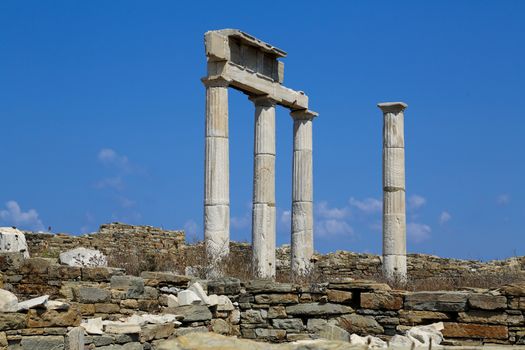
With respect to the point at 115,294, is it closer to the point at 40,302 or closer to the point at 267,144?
the point at 40,302

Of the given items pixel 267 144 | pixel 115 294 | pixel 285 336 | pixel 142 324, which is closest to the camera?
pixel 142 324

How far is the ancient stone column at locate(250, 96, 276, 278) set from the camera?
2272 cm

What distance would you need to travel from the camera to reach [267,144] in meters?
23.0

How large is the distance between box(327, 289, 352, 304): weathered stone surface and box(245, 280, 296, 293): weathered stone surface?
70cm

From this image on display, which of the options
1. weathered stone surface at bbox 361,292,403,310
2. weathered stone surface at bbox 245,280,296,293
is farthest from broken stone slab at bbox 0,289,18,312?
weathered stone surface at bbox 361,292,403,310

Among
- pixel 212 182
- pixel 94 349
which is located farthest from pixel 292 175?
pixel 94 349

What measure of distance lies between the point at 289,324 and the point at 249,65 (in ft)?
31.3

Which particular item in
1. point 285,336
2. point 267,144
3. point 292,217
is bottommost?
point 285,336

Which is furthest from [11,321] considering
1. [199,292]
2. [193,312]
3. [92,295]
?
[199,292]

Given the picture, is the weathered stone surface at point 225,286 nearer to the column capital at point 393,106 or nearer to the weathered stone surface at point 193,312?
the weathered stone surface at point 193,312

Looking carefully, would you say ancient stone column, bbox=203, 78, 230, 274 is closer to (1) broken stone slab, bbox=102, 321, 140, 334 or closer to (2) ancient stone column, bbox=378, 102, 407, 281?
(2) ancient stone column, bbox=378, 102, 407, 281

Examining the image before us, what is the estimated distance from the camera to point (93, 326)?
450 inches

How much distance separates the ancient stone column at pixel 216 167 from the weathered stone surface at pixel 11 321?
998 cm

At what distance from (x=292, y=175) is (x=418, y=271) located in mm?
5478
